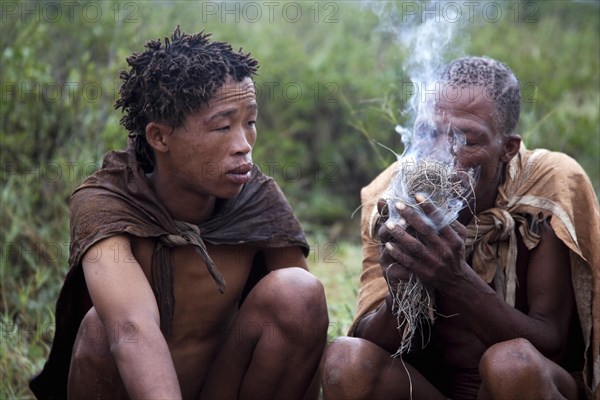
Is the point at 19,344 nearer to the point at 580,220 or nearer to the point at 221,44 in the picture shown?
the point at 221,44

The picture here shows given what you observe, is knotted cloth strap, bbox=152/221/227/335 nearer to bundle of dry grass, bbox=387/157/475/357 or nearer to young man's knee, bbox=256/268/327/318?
young man's knee, bbox=256/268/327/318

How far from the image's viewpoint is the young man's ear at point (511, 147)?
3.28 meters

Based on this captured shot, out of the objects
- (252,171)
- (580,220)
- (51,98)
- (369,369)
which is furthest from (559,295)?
(51,98)

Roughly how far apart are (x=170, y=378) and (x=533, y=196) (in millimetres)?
1476

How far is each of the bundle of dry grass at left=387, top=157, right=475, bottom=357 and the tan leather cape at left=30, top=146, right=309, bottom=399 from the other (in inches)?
22.1

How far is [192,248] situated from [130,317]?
56 cm

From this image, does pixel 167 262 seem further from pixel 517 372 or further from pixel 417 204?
pixel 517 372

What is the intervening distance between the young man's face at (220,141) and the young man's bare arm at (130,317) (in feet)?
1.23

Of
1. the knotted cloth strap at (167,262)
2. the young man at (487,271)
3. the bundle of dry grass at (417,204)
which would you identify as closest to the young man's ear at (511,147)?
the young man at (487,271)

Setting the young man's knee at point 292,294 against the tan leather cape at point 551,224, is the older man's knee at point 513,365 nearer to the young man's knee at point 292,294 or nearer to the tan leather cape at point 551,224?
the tan leather cape at point 551,224

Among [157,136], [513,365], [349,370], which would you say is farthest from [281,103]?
[513,365]

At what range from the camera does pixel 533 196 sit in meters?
3.24

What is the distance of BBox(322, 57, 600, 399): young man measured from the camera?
2969 mm

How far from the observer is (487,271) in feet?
10.6
